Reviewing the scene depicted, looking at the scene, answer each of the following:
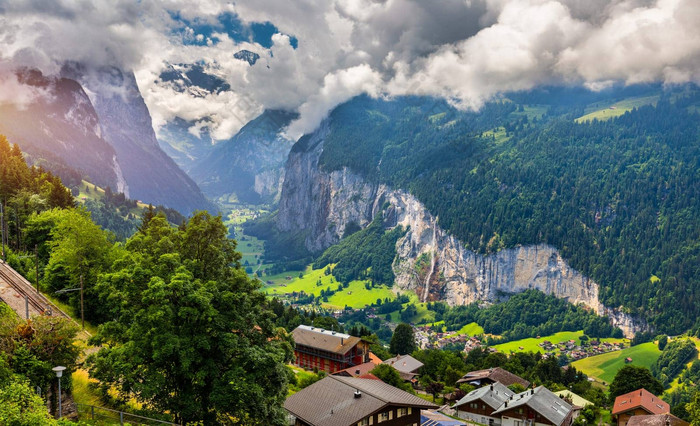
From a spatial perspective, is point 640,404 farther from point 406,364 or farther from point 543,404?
point 406,364

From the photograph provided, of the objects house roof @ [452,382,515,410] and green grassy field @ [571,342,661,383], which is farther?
green grassy field @ [571,342,661,383]

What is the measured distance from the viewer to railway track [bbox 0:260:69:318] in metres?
45.2

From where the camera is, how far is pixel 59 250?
4803 cm

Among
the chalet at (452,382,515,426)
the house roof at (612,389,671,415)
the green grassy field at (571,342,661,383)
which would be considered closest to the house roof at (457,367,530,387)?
the chalet at (452,382,515,426)

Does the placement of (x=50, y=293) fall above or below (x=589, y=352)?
above

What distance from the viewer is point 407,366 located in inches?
3905

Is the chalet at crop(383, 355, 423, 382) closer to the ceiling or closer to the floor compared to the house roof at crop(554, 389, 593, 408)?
closer to the ceiling

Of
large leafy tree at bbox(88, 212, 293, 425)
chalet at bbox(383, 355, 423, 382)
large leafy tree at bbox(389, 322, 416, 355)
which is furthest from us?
large leafy tree at bbox(389, 322, 416, 355)

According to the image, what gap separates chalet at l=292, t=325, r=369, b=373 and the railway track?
1922 inches

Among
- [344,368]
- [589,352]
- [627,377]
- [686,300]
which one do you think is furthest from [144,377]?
[686,300]

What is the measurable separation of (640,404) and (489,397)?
24473 mm

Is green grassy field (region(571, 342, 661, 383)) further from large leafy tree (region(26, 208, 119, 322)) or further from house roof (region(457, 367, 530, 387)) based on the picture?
large leafy tree (region(26, 208, 119, 322))

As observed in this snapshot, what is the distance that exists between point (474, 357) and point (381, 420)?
90.3 meters

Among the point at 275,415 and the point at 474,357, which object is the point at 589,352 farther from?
the point at 275,415
